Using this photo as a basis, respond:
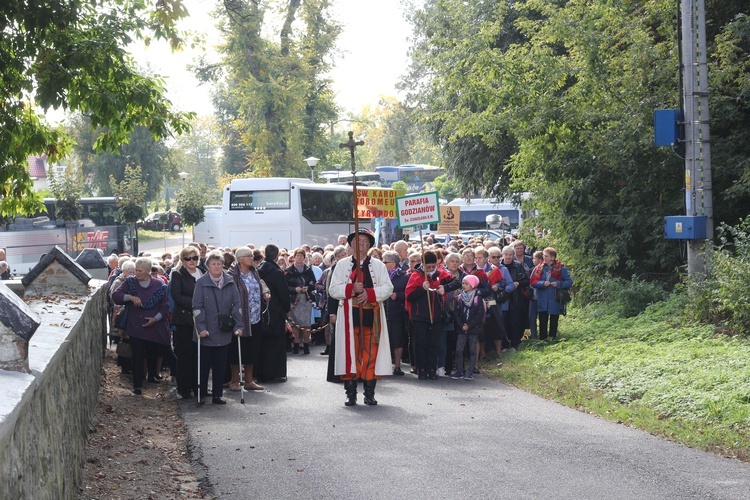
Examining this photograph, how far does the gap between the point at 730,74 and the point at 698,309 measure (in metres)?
4.77

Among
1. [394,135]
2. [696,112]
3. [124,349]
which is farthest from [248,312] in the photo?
[394,135]

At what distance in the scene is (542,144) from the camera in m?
19.7

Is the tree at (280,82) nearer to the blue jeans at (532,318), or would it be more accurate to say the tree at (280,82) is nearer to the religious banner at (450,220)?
the religious banner at (450,220)

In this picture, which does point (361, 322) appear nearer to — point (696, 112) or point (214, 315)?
point (214, 315)

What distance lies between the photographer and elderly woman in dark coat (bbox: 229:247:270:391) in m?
12.9

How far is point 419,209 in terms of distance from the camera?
19125 mm

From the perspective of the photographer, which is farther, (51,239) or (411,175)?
(411,175)

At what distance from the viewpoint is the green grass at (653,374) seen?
9.88 metres

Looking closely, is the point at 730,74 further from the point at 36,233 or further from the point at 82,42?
the point at 36,233

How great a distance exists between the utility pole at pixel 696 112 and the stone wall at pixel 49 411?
9073 mm

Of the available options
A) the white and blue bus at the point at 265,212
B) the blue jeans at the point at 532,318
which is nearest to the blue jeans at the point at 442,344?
the blue jeans at the point at 532,318

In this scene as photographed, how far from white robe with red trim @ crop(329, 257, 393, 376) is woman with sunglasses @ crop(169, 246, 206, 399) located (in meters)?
1.97

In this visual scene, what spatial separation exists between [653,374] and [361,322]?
11.5 feet

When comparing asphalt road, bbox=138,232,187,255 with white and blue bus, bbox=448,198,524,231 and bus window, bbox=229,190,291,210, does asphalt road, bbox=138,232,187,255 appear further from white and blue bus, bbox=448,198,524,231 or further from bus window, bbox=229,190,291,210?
bus window, bbox=229,190,291,210
